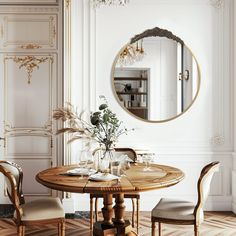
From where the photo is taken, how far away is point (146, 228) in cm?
405

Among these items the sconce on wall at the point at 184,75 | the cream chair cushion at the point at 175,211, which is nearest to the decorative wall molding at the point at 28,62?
the sconce on wall at the point at 184,75

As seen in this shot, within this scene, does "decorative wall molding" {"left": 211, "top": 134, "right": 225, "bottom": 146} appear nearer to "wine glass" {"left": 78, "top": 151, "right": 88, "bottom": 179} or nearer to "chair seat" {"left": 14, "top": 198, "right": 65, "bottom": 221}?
"wine glass" {"left": 78, "top": 151, "right": 88, "bottom": 179}

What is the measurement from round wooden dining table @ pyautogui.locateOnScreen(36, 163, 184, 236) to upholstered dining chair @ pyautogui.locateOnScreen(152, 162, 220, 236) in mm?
185

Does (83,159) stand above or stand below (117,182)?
above

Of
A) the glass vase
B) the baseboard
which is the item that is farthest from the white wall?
the glass vase

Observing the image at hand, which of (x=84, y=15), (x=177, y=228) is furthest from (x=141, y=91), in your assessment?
(x=177, y=228)

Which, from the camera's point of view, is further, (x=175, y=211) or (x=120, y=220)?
(x=120, y=220)

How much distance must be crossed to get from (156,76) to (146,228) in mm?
1772

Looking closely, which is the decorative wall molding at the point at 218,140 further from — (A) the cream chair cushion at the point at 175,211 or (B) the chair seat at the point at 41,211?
(B) the chair seat at the point at 41,211

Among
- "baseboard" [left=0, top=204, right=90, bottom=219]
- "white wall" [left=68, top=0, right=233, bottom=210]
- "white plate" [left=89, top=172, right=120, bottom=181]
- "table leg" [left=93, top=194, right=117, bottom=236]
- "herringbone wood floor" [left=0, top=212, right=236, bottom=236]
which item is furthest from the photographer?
"white wall" [left=68, top=0, right=233, bottom=210]

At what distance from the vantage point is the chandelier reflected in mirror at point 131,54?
472cm

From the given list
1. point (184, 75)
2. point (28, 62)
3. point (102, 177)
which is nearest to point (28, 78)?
point (28, 62)

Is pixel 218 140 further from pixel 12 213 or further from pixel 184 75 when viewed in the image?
pixel 12 213

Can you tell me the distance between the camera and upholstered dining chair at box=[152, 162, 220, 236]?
3.05m
